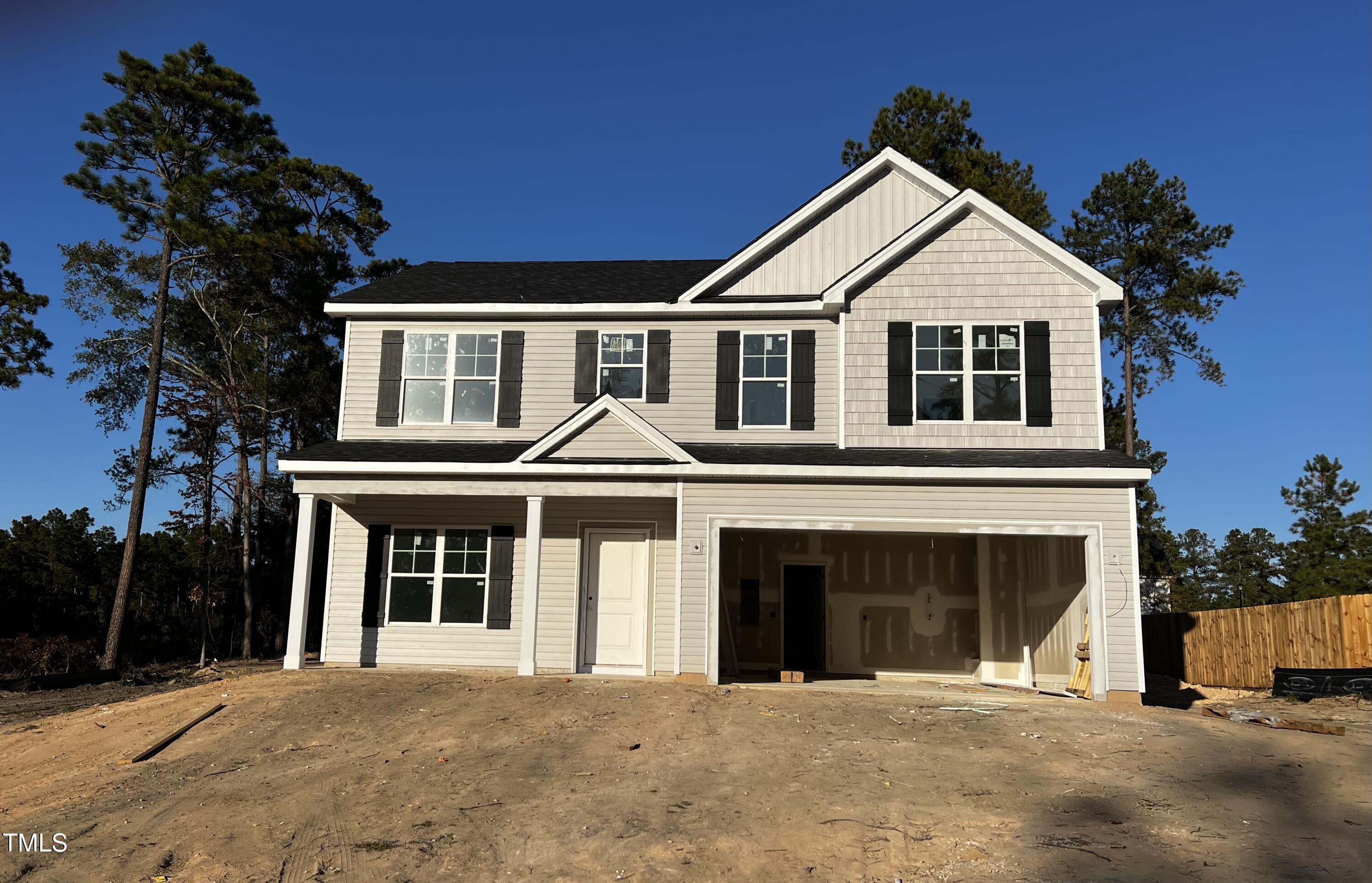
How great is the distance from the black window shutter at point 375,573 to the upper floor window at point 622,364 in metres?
4.17

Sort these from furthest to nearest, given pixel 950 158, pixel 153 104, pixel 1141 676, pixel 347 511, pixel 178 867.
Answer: pixel 950 158
pixel 153 104
pixel 347 511
pixel 1141 676
pixel 178 867

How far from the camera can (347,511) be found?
609 inches

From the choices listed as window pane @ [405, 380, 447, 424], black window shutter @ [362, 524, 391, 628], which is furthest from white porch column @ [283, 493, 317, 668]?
window pane @ [405, 380, 447, 424]

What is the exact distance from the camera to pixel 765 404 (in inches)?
601

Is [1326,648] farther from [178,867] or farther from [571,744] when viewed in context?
[178,867]

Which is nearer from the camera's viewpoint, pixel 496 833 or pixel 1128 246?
pixel 496 833

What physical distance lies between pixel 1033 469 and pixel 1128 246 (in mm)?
21001

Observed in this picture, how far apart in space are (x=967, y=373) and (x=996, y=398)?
545mm

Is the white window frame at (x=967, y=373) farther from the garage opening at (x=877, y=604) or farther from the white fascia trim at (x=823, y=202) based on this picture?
the white fascia trim at (x=823, y=202)

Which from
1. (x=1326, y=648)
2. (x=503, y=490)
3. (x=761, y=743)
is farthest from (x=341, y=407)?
(x=1326, y=648)

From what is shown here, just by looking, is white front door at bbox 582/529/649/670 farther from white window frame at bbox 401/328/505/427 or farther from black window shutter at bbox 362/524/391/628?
black window shutter at bbox 362/524/391/628

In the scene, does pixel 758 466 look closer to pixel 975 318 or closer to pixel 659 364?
pixel 659 364

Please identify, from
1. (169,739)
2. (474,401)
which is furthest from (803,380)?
(169,739)

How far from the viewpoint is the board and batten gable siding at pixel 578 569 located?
1466cm
